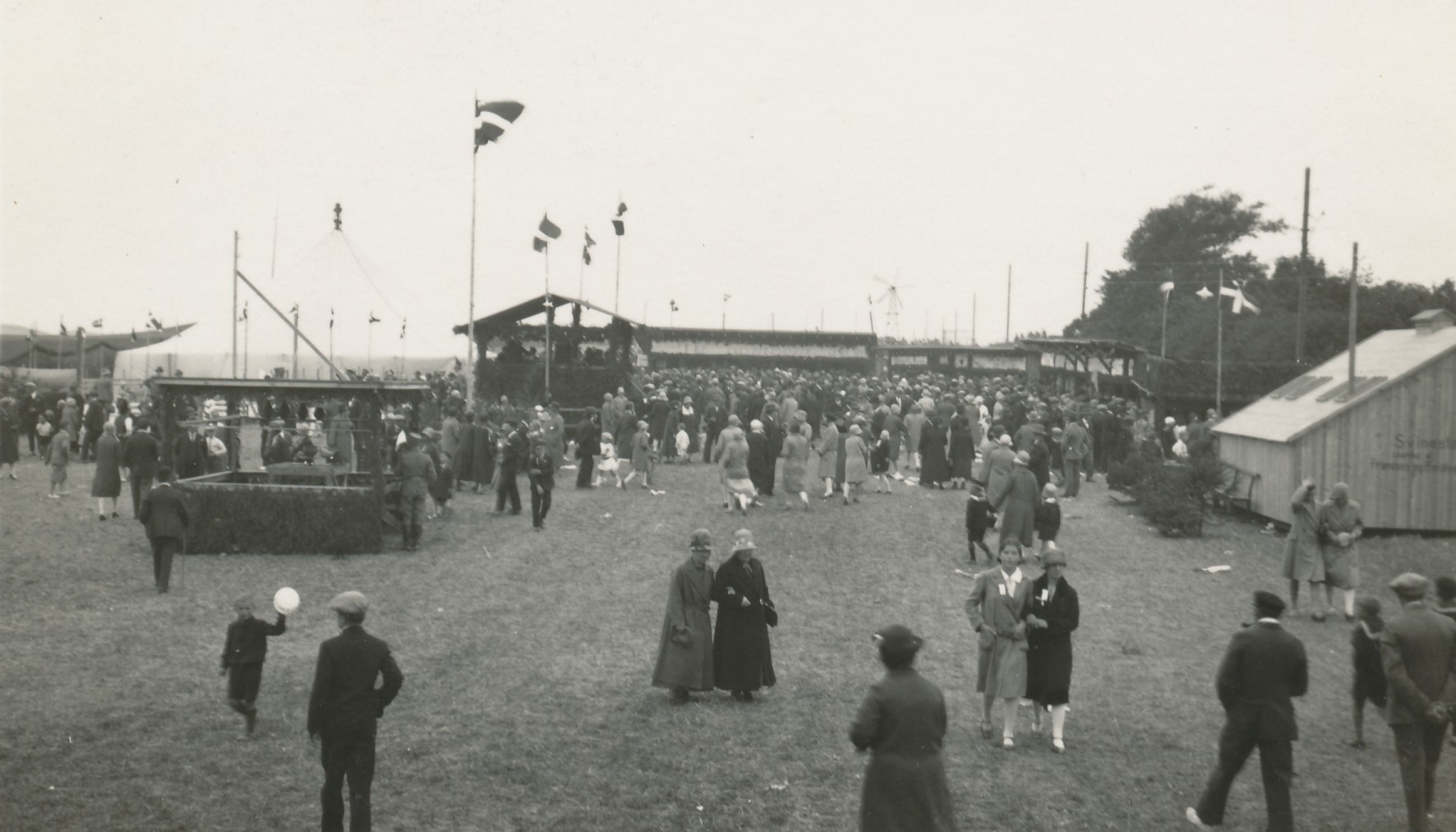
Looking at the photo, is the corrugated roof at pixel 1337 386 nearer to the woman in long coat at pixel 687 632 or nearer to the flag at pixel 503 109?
the woman in long coat at pixel 687 632

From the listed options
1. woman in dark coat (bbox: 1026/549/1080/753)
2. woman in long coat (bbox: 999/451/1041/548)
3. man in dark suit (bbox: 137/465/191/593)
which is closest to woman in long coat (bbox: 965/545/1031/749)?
woman in dark coat (bbox: 1026/549/1080/753)

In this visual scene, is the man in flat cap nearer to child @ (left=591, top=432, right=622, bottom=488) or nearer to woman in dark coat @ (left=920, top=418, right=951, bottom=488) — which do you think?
woman in dark coat @ (left=920, top=418, right=951, bottom=488)

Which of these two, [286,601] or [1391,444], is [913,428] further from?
[286,601]

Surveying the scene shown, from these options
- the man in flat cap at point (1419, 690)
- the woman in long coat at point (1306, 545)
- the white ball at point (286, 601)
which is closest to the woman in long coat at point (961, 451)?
the woman in long coat at point (1306, 545)

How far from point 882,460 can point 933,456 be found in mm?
1450

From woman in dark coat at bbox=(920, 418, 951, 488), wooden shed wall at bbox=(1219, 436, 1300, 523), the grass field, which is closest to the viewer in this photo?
the grass field

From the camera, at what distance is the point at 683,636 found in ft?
33.5

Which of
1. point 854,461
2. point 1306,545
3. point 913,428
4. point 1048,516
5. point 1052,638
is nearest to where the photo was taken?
point 1052,638

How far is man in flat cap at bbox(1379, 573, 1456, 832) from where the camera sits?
7.57m

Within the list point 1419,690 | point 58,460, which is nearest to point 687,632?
point 1419,690

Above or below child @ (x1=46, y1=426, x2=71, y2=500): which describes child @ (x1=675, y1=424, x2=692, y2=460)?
above

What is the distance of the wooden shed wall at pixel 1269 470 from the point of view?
2061 centimetres

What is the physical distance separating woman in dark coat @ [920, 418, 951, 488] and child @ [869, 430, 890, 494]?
31.9 inches

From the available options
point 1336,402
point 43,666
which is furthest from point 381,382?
point 1336,402
